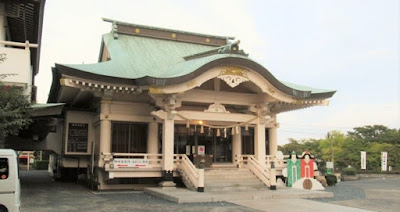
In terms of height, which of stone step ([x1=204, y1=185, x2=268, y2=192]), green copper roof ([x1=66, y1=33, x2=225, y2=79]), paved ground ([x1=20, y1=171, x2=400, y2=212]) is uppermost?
green copper roof ([x1=66, y1=33, x2=225, y2=79])

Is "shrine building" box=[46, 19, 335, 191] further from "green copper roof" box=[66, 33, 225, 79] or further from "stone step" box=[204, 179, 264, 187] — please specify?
"stone step" box=[204, 179, 264, 187]

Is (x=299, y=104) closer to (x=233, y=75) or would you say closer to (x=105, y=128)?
(x=233, y=75)

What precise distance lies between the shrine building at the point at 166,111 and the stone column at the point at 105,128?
1.7 inches

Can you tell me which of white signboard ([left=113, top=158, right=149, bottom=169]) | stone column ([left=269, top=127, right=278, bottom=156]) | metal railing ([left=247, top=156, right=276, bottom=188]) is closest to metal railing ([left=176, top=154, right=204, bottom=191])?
white signboard ([left=113, top=158, right=149, bottom=169])

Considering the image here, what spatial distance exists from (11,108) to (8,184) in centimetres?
343

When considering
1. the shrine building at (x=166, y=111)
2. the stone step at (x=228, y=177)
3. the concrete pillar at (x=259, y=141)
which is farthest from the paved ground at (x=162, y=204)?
the concrete pillar at (x=259, y=141)

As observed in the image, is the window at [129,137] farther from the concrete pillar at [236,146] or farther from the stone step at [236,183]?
the concrete pillar at [236,146]

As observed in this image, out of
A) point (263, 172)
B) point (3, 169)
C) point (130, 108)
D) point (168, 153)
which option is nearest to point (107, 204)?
point (168, 153)

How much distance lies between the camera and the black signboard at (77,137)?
2015 cm

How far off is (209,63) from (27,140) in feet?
46.1

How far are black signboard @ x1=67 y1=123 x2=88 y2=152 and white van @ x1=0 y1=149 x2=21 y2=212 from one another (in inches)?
475

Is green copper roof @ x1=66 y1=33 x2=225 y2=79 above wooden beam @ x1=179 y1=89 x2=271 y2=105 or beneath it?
above

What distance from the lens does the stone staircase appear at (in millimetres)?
16078

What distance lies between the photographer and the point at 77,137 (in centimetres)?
2036
